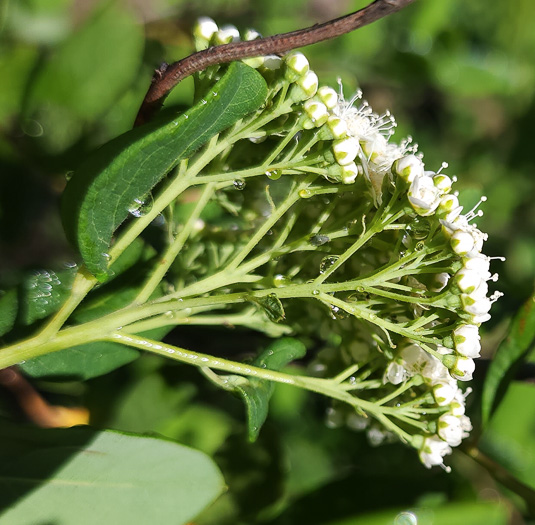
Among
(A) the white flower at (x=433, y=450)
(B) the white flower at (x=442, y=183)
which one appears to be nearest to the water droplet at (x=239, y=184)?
(B) the white flower at (x=442, y=183)

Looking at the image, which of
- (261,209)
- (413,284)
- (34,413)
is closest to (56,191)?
(34,413)

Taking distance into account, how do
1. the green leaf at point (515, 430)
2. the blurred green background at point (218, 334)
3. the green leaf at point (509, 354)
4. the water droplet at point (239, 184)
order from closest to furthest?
1. the water droplet at point (239, 184)
2. the green leaf at point (509, 354)
3. the blurred green background at point (218, 334)
4. the green leaf at point (515, 430)

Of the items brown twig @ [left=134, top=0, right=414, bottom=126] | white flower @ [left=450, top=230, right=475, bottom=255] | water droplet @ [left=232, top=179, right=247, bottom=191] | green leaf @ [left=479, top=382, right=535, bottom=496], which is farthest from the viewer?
green leaf @ [left=479, top=382, right=535, bottom=496]

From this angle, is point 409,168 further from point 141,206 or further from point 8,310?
point 8,310

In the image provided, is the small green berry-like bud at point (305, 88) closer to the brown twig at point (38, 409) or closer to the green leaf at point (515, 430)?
the brown twig at point (38, 409)

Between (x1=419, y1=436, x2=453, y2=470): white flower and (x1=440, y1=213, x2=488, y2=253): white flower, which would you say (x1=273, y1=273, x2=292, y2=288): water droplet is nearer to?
(x1=440, y1=213, x2=488, y2=253): white flower

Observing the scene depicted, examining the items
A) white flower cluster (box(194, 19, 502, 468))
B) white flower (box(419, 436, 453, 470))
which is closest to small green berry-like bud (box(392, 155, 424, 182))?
white flower cluster (box(194, 19, 502, 468))
